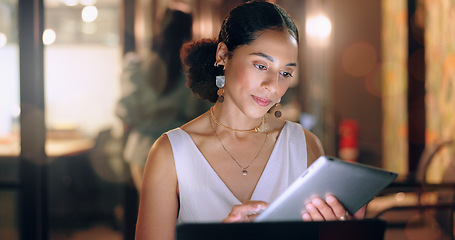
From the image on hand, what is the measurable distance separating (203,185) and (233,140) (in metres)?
0.18

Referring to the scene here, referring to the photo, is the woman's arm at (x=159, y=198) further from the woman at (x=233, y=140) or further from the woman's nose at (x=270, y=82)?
the woman's nose at (x=270, y=82)

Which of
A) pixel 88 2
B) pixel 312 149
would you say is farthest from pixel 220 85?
pixel 88 2

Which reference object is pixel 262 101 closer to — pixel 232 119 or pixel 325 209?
pixel 232 119

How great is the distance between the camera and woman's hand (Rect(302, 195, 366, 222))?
2.90 feet

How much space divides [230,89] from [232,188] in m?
0.30

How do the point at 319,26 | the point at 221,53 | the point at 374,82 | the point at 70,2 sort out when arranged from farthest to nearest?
1. the point at 374,82
2. the point at 319,26
3. the point at 70,2
4. the point at 221,53

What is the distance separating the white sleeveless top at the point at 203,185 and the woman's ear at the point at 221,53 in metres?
0.25

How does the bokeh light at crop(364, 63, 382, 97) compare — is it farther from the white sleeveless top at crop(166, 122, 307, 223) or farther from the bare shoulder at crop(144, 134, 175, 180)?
the bare shoulder at crop(144, 134, 175, 180)

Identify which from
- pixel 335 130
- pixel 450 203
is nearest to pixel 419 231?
pixel 450 203

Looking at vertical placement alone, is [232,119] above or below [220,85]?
below

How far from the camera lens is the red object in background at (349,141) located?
15.3 feet

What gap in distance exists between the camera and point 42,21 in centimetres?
239

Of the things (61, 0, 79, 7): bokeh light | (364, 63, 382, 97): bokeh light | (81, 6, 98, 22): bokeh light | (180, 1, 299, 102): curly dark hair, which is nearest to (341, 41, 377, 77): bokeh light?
(364, 63, 382, 97): bokeh light

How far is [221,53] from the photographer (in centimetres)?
117
